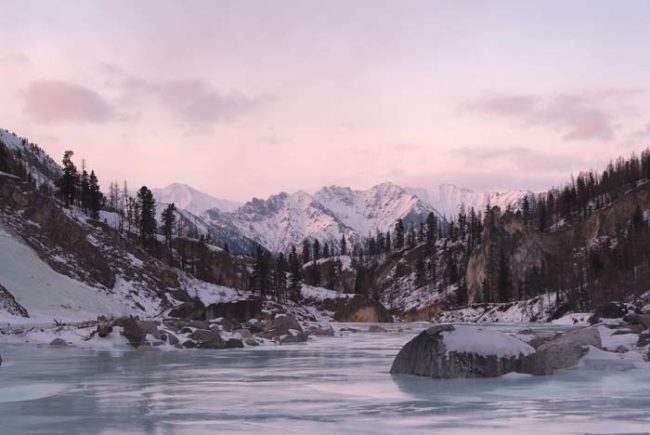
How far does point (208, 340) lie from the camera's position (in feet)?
108

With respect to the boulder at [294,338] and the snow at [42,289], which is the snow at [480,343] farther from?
the snow at [42,289]

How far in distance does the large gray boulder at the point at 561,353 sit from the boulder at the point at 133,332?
19.1 metres

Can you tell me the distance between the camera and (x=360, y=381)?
1641 centimetres

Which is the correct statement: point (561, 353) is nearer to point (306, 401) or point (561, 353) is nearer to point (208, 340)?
point (306, 401)

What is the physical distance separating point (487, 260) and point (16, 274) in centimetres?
12160

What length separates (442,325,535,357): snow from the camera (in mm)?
16953

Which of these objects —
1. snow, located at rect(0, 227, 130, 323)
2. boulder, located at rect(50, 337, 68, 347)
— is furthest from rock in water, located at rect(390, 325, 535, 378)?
snow, located at rect(0, 227, 130, 323)

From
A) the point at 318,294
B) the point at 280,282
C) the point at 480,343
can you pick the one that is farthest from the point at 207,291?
the point at 480,343

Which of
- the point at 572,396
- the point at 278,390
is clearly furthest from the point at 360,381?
the point at 572,396

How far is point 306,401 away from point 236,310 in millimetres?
75455

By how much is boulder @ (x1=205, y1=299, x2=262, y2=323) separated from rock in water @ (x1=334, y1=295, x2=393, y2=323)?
35.6 meters

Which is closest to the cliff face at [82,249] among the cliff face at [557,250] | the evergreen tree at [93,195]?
the evergreen tree at [93,195]

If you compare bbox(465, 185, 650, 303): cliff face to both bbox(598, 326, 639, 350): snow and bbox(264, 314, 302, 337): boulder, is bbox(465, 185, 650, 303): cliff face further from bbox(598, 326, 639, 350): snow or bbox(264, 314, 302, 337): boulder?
bbox(598, 326, 639, 350): snow

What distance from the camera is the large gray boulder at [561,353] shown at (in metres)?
17.2
